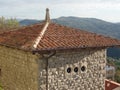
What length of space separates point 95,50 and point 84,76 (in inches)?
49.5

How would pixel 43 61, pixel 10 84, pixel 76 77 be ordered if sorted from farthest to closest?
1. pixel 10 84
2. pixel 76 77
3. pixel 43 61

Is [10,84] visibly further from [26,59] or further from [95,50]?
[95,50]

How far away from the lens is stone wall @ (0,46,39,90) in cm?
1080

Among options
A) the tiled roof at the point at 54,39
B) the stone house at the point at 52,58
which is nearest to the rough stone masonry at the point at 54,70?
the stone house at the point at 52,58

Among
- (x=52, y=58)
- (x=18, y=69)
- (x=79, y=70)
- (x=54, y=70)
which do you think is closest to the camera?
(x=52, y=58)

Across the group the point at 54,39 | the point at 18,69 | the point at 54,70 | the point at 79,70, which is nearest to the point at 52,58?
the point at 54,70

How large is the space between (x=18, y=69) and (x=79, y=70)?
8.46 ft

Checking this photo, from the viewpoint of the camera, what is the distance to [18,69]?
38.8 feet

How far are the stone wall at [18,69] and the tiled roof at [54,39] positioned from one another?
1.54 feet

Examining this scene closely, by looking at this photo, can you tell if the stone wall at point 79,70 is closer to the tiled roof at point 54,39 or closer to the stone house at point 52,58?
the stone house at point 52,58

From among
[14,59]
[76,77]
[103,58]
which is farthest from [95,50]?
[14,59]

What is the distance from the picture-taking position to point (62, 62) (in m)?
11.1

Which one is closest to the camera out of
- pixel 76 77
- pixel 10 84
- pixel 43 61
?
pixel 43 61

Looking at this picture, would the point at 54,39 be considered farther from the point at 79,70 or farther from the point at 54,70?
the point at 79,70
